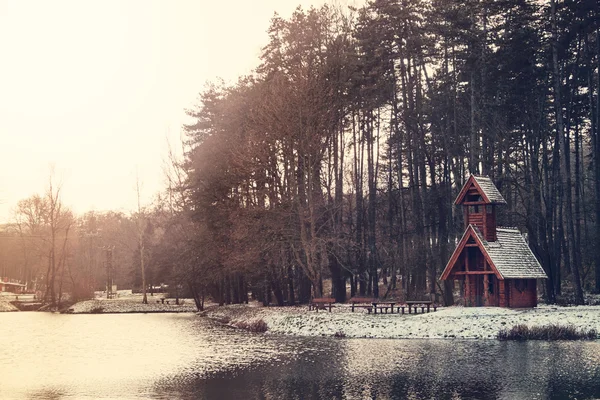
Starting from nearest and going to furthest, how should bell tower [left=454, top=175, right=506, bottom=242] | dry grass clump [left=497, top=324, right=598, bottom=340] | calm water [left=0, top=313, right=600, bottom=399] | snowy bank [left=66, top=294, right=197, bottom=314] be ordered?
calm water [left=0, top=313, right=600, bottom=399] → dry grass clump [left=497, top=324, right=598, bottom=340] → bell tower [left=454, top=175, right=506, bottom=242] → snowy bank [left=66, top=294, right=197, bottom=314]

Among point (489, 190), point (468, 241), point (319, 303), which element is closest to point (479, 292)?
point (468, 241)

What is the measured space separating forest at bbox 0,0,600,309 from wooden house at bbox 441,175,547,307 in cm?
407

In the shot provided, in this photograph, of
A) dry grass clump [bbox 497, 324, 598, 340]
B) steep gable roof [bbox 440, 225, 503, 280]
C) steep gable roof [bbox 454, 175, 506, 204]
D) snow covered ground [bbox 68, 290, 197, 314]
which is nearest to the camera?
dry grass clump [bbox 497, 324, 598, 340]

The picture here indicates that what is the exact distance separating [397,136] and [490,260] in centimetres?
1936

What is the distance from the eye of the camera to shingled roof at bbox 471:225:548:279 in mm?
42156

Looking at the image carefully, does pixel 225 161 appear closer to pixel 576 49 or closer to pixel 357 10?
pixel 357 10

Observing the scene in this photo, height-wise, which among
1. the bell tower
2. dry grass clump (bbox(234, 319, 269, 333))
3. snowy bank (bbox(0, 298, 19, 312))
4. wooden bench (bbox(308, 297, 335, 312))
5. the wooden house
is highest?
the bell tower

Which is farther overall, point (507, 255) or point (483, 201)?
point (483, 201)

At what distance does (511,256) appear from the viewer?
43.3m

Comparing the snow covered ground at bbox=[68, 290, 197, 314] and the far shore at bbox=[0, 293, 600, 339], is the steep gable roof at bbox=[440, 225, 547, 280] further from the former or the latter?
the snow covered ground at bbox=[68, 290, 197, 314]

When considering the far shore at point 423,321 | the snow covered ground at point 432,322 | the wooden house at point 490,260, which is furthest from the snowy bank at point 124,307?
the wooden house at point 490,260

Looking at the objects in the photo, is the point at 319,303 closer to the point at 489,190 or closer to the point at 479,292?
the point at 479,292

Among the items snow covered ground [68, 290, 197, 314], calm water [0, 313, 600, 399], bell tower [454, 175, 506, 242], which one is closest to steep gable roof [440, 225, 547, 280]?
bell tower [454, 175, 506, 242]

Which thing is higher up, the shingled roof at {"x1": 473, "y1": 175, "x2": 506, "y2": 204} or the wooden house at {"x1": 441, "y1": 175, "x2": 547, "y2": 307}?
the shingled roof at {"x1": 473, "y1": 175, "x2": 506, "y2": 204}
